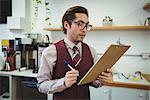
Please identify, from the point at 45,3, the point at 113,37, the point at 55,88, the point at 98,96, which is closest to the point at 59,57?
the point at 55,88

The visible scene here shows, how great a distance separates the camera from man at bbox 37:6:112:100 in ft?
4.25

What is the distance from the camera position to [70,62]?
4.37 feet

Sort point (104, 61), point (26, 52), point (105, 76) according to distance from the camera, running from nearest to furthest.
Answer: point (104, 61) → point (105, 76) → point (26, 52)

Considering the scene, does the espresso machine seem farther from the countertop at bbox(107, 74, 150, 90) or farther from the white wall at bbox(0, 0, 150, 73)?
the countertop at bbox(107, 74, 150, 90)

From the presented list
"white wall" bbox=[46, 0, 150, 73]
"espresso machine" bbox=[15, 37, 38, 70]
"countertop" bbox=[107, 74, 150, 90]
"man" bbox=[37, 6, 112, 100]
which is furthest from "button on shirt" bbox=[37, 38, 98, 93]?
"espresso machine" bbox=[15, 37, 38, 70]

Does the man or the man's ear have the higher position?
the man's ear

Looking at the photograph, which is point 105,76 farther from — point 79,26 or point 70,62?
point 79,26

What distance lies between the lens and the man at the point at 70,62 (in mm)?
1297

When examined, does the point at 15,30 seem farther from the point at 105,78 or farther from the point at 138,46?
the point at 105,78

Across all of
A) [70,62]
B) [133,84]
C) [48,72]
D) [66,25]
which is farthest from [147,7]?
[48,72]

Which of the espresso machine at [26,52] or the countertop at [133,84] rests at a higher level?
the espresso machine at [26,52]

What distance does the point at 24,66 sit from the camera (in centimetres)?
314

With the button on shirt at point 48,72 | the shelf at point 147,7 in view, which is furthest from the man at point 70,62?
the shelf at point 147,7

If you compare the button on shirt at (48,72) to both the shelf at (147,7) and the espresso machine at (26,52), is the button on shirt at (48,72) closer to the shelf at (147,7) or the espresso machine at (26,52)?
the shelf at (147,7)
